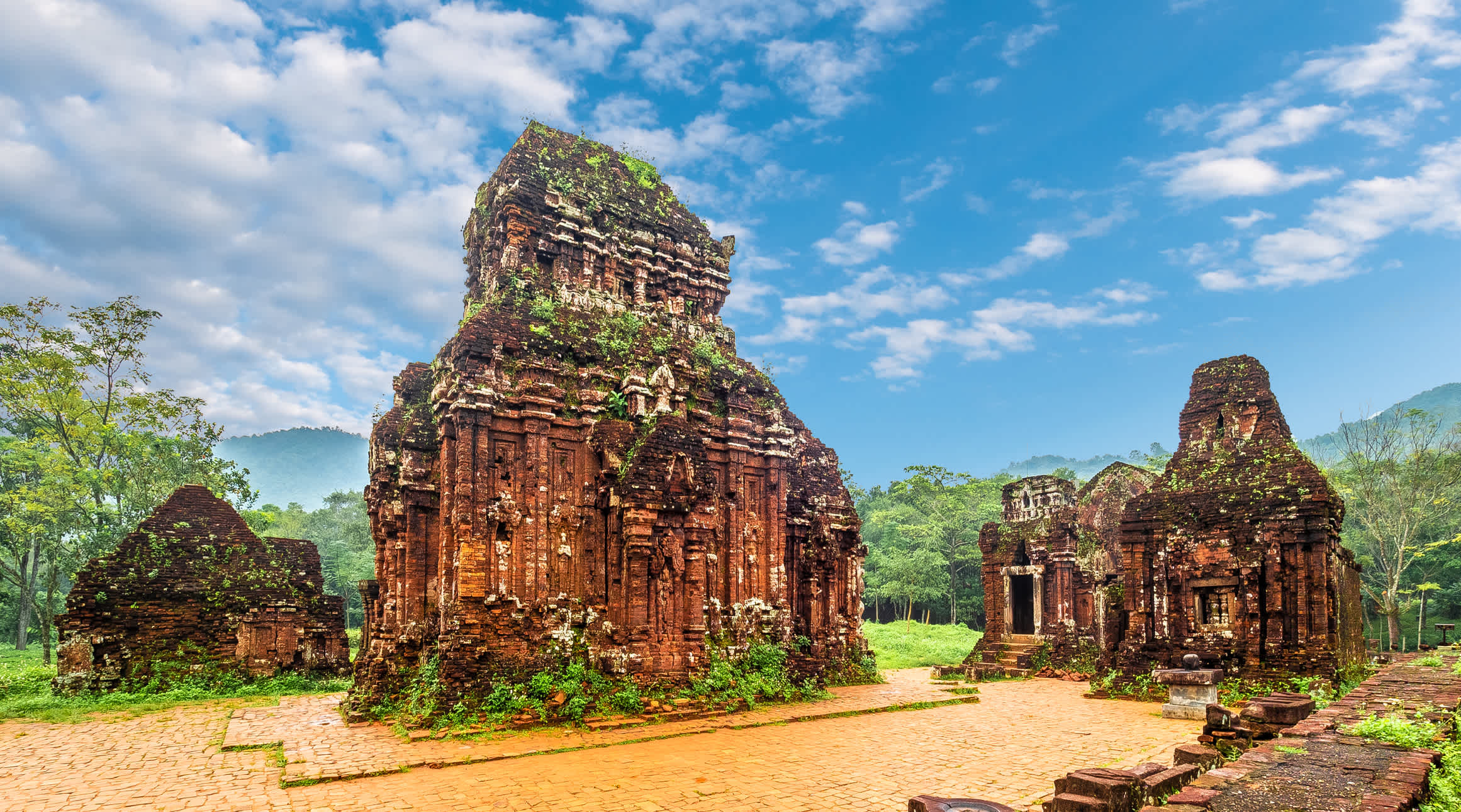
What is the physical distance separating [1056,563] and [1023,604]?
3038 millimetres

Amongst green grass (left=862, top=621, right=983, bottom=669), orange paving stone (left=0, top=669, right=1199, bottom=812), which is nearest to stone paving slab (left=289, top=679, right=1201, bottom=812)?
orange paving stone (left=0, top=669, right=1199, bottom=812)

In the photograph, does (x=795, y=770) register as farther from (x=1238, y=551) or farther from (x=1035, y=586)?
(x=1035, y=586)

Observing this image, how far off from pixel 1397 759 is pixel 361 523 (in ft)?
202

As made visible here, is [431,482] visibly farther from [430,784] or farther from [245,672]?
[245,672]

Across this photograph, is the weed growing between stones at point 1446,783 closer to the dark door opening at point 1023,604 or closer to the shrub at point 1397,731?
the shrub at point 1397,731

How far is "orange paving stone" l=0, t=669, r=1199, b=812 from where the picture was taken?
325 inches

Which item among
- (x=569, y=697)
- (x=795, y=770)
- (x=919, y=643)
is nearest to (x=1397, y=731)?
(x=795, y=770)

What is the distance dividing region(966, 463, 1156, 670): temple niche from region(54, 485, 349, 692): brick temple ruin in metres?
18.2

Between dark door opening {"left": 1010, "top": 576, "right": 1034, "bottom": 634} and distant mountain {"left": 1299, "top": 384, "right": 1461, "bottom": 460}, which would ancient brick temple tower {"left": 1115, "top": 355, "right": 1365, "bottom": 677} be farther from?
distant mountain {"left": 1299, "top": 384, "right": 1461, "bottom": 460}

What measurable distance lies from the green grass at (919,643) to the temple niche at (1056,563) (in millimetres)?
1364

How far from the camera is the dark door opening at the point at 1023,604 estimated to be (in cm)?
2547

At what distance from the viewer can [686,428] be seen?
14047 mm

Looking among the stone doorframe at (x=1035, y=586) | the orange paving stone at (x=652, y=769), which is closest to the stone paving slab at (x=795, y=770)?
the orange paving stone at (x=652, y=769)

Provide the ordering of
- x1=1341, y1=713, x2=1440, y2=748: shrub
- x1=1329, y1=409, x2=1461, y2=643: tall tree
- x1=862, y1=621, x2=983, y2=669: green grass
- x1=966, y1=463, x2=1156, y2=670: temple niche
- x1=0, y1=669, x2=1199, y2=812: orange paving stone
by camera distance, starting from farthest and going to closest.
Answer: x1=1329, y1=409, x2=1461, y2=643: tall tree, x1=862, y1=621, x2=983, y2=669: green grass, x1=966, y1=463, x2=1156, y2=670: temple niche, x1=0, y1=669, x2=1199, y2=812: orange paving stone, x1=1341, y1=713, x2=1440, y2=748: shrub
